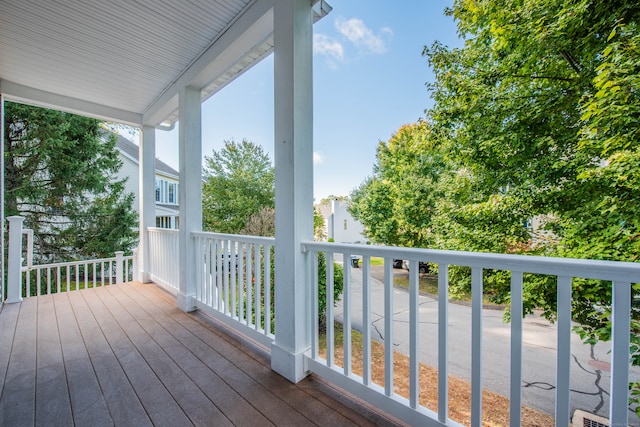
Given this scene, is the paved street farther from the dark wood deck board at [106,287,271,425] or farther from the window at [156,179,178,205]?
the window at [156,179,178,205]

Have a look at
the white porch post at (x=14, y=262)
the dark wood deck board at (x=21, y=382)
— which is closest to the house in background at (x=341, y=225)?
the white porch post at (x=14, y=262)

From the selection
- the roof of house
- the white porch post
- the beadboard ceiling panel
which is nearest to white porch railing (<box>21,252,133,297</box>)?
the white porch post

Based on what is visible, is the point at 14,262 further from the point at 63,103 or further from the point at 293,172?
the point at 293,172

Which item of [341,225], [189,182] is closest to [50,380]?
[189,182]

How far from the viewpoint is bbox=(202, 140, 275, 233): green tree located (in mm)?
12070

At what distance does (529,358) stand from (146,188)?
6536 mm

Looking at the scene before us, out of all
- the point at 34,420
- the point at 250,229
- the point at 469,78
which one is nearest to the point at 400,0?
the point at 469,78

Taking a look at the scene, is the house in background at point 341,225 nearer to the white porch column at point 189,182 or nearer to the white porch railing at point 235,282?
the white porch column at point 189,182

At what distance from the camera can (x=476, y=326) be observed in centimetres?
118

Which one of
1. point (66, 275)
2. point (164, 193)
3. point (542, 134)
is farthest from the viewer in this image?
point (164, 193)

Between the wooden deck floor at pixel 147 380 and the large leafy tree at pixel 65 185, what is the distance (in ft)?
19.8

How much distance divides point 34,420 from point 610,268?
277 centimetres

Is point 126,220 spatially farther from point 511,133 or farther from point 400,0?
point 511,133

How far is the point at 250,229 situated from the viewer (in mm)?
8656
